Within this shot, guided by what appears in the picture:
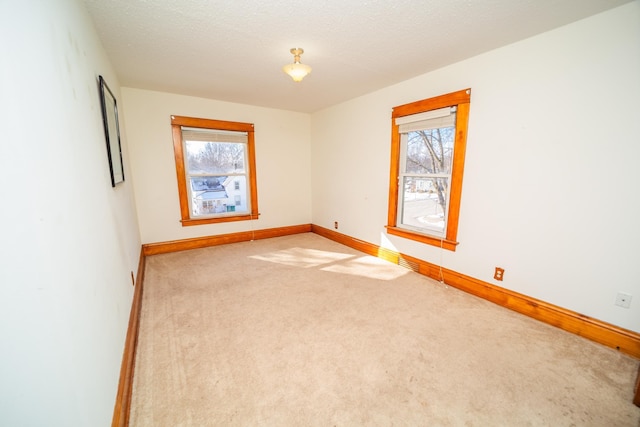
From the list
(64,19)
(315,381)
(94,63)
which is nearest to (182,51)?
(94,63)

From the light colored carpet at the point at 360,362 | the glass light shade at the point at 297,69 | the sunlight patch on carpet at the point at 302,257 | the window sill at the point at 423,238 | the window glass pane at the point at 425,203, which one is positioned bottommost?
the light colored carpet at the point at 360,362

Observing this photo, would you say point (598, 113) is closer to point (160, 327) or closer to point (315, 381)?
point (315, 381)

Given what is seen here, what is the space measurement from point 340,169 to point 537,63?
272 centimetres

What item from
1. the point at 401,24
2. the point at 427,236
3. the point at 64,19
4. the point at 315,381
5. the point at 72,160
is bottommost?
the point at 315,381

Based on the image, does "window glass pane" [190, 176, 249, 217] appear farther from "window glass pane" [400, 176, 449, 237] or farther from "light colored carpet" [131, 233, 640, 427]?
"window glass pane" [400, 176, 449, 237]

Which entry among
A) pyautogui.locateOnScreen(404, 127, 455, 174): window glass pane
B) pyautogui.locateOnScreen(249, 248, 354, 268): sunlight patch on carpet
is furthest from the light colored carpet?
pyautogui.locateOnScreen(404, 127, 455, 174): window glass pane

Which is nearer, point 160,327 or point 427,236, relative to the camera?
point 160,327

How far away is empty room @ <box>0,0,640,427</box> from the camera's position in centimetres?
91

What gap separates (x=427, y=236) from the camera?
306 centimetres

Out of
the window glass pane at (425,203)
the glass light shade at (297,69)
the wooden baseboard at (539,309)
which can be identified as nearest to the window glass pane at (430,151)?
the window glass pane at (425,203)

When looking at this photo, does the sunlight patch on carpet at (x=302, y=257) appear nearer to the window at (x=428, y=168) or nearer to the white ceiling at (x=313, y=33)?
the window at (x=428, y=168)

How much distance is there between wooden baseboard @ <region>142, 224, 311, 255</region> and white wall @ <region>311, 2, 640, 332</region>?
9.17ft

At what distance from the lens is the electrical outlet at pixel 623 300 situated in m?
1.82

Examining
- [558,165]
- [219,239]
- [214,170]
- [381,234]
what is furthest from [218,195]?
[558,165]
